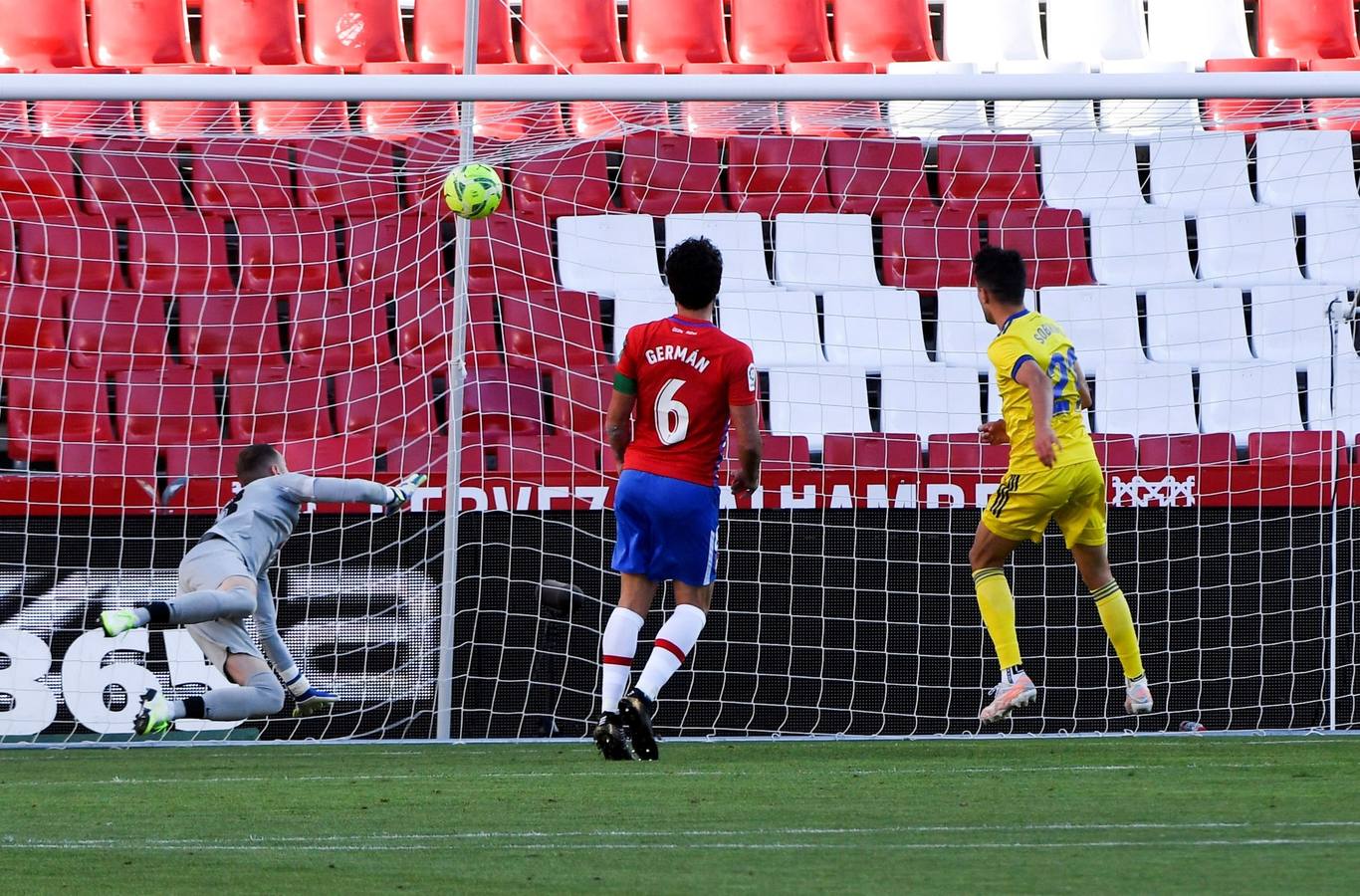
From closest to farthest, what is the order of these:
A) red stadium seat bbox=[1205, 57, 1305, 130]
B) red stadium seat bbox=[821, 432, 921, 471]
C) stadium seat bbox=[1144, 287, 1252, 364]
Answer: red stadium seat bbox=[1205, 57, 1305, 130], red stadium seat bbox=[821, 432, 921, 471], stadium seat bbox=[1144, 287, 1252, 364]

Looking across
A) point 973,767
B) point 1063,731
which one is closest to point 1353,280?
point 1063,731

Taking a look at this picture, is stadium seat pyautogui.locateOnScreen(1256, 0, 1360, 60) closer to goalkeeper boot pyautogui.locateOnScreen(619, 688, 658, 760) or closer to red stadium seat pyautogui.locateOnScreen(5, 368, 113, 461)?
red stadium seat pyautogui.locateOnScreen(5, 368, 113, 461)

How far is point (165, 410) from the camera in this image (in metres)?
9.30

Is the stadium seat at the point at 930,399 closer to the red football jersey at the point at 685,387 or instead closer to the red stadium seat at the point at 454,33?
the red football jersey at the point at 685,387

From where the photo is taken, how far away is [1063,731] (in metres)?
7.81

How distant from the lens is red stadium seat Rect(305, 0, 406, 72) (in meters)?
13.1

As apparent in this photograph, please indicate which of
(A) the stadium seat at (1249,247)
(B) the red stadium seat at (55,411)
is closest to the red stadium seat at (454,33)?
(B) the red stadium seat at (55,411)

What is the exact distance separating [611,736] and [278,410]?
4.29m

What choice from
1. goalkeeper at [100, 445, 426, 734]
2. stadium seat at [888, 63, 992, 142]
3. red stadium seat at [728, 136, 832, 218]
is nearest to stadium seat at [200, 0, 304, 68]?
red stadium seat at [728, 136, 832, 218]

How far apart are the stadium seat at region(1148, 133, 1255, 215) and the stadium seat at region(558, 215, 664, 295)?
120 inches

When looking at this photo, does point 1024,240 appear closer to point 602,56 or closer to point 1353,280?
point 1353,280

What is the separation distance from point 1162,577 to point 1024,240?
10.4ft

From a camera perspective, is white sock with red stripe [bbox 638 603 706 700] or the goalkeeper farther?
the goalkeeper

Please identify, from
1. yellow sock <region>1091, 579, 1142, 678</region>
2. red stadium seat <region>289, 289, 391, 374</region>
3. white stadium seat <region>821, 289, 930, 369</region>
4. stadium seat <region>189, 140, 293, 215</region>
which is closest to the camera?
yellow sock <region>1091, 579, 1142, 678</region>
